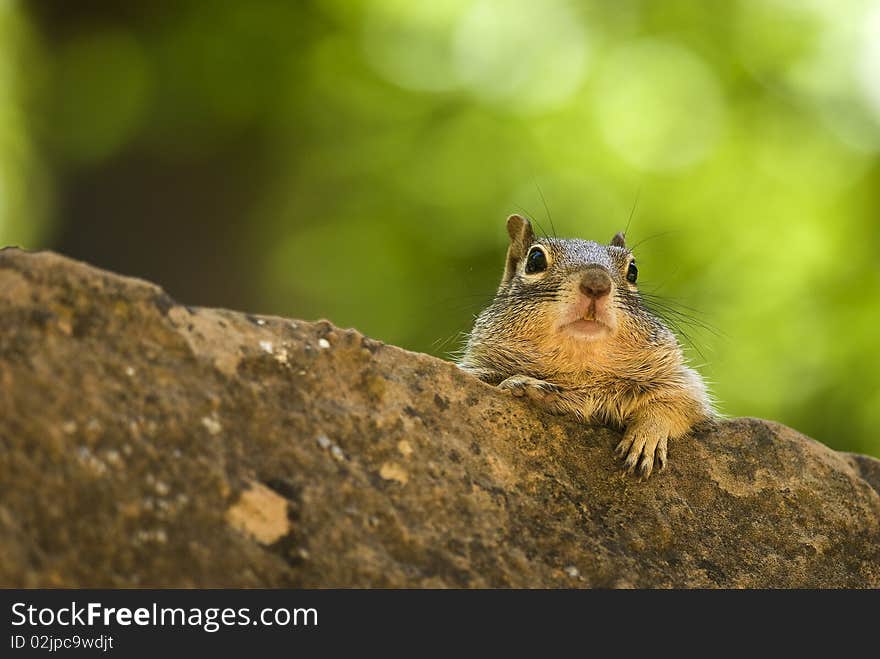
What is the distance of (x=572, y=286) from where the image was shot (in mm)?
5461

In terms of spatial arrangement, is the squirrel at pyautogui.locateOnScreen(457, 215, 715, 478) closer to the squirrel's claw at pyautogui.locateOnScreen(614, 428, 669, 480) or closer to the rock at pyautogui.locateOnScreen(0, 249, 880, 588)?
the squirrel's claw at pyautogui.locateOnScreen(614, 428, 669, 480)

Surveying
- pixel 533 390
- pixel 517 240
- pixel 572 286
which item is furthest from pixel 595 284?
pixel 517 240

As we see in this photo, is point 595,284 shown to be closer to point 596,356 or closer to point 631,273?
point 596,356

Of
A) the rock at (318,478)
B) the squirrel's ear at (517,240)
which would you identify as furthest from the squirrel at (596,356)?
the squirrel's ear at (517,240)

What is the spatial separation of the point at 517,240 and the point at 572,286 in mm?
1412

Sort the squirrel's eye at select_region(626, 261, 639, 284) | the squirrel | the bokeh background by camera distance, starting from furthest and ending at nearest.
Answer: the bokeh background → the squirrel's eye at select_region(626, 261, 639, 284) → the squirrel

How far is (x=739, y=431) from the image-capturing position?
17.2 feet

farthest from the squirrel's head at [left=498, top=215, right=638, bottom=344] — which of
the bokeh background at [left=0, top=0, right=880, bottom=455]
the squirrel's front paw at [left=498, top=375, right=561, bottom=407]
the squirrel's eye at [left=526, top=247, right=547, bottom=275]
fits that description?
the bokeh background at [left=0, top=0, right=880, bottom=455]

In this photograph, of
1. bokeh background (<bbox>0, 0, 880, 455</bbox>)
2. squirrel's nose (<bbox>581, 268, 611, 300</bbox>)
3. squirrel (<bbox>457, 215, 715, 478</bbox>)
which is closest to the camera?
squirrel (<bbox>457, 215, 715, 478</bbox>)

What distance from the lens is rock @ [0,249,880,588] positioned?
3123 millimetres

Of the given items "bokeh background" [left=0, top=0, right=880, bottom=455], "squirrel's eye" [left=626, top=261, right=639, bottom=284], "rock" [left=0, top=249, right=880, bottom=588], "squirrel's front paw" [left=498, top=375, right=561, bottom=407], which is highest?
"bokeh background" [left=0, top=0, right=880, bottom=455]

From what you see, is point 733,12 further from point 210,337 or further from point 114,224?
point 210,337

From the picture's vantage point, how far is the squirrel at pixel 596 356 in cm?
507

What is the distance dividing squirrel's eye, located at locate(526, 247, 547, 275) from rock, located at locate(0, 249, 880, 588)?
4.80 feet
